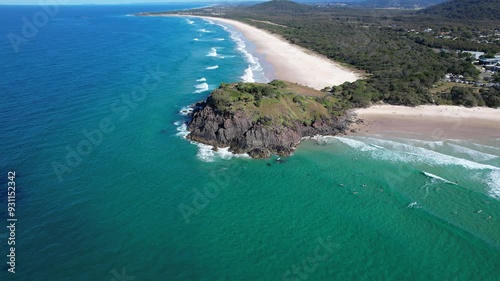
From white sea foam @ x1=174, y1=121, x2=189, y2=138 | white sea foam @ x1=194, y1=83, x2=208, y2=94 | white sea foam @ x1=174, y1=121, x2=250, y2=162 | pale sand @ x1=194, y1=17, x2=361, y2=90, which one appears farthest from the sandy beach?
white sea foam @ x1=174, y1=121, x2=189, y2=138

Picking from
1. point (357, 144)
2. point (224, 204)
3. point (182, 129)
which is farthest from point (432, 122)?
point (182, 129)

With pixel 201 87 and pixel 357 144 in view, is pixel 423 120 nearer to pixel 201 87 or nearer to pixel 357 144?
pixel 357 144

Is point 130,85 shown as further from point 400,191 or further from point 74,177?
point 400,191

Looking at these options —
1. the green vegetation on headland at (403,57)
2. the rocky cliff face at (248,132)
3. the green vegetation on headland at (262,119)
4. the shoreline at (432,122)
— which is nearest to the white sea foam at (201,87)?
the green vegetation on headland at (262,119)

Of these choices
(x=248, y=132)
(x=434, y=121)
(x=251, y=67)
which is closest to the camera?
(x=248, y=132)

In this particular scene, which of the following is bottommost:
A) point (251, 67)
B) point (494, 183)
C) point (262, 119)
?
point (251, 67)

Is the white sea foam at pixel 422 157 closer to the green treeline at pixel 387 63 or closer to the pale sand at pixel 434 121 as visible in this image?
the pale sand at pixel 434 121

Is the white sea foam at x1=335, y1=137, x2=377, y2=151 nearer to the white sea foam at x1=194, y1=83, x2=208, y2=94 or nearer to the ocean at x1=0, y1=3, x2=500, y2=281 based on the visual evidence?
the ocean at x1=0, y1=3, x2=500, y2=281
